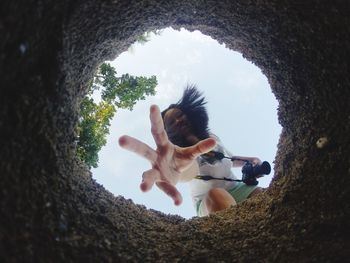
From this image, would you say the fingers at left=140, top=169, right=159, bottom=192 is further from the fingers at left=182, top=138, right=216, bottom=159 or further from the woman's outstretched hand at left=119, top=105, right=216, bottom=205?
the fingers at left=182, top=138, right=216, bottom=159

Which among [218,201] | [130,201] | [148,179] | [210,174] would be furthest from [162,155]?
[210,174]

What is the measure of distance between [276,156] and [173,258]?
1441 mm

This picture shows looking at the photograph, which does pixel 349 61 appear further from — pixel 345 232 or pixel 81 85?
pixel 81 85

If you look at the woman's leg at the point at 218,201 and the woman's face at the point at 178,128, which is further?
the woman's face at the point at 178,128

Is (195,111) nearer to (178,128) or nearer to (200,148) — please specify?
(178,128)

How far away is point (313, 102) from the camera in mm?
2117

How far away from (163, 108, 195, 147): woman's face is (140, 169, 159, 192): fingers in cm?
105

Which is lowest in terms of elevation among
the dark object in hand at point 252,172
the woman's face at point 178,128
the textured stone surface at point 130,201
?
the textured stone surface at point 130,201

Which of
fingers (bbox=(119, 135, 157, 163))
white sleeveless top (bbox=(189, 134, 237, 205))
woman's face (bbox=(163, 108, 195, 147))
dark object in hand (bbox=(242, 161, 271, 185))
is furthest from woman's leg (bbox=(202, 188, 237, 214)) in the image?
fingers (bbox=(119, 135, 157, 163))

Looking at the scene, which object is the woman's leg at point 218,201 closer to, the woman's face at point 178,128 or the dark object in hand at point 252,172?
the dark object in hand at point 252,172

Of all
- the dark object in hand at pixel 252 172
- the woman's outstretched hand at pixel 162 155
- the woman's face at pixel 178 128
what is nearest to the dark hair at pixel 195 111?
the woman's face at pixel 178 128

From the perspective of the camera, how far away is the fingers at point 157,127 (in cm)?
221

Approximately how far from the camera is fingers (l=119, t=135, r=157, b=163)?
7.31 ft

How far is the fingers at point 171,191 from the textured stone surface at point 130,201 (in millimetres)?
165
